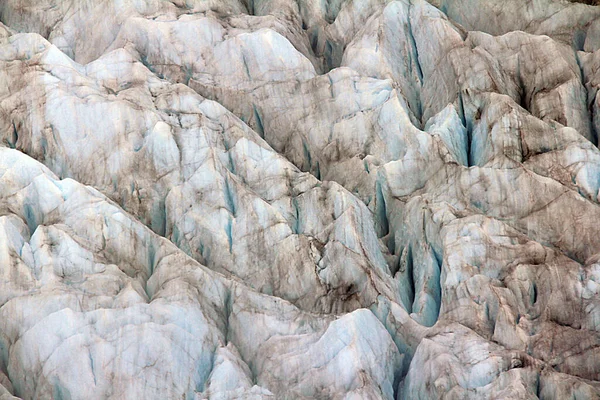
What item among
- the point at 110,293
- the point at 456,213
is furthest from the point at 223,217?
the point at 456,213

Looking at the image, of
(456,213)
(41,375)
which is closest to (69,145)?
(41,375)

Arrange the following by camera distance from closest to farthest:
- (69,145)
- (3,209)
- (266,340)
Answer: (266,340), (3,209), (69,145)

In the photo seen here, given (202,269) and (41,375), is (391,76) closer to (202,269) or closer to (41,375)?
(202,269)

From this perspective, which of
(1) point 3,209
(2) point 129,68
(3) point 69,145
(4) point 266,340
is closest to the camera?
(4) point 266,340

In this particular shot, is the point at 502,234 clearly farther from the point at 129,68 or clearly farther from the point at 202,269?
the point at 129,68

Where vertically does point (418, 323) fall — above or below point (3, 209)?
below

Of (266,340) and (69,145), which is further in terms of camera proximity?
(69,145)
